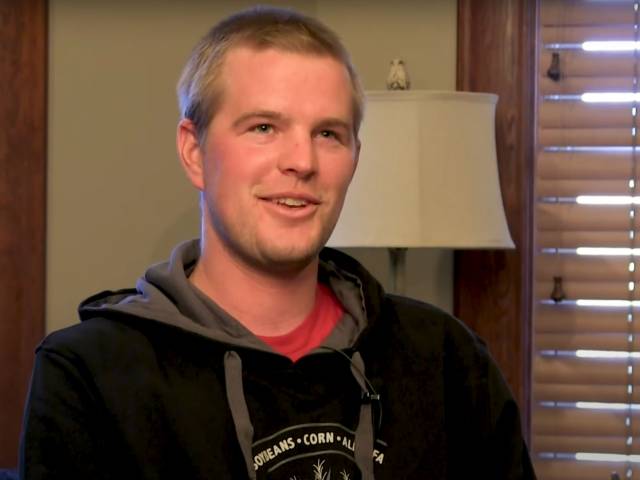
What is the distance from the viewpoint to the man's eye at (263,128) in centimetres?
130

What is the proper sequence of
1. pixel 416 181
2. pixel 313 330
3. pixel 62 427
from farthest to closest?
pixel 416 181, pixel 313 330, pixel 62 427

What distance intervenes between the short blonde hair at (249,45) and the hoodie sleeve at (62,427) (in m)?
0.34

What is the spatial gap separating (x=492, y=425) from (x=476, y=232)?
2.98 feet

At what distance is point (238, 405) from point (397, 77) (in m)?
1.45

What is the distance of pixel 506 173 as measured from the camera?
266cm

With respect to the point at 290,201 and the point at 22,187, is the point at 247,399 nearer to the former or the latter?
the point at 290,201

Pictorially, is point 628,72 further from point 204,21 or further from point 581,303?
point 204,21

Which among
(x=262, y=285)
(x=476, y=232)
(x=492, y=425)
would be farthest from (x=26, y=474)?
(x=476, y=232)

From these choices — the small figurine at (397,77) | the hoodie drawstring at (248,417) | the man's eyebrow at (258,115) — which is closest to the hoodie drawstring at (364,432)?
the hoodie drawstring at (248,417)

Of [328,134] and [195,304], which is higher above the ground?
[328,134]

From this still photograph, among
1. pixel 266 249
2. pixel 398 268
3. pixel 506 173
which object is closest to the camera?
pixel 266 249

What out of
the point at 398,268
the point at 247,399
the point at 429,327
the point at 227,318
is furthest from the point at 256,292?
the point at 398,268

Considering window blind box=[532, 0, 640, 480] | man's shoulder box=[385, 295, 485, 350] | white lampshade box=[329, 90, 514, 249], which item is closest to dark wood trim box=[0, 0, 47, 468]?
white lampshade box=[329, 90, 514, 249]

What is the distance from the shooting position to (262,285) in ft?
4.52
